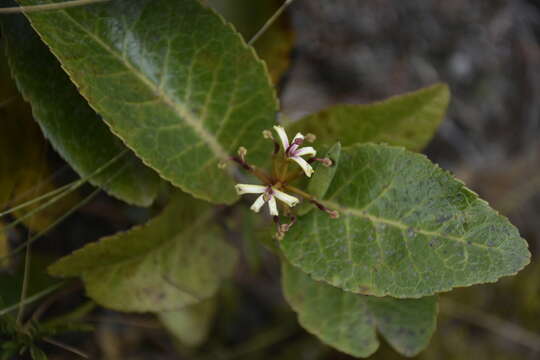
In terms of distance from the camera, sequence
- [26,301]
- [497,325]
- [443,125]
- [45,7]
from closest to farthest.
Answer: [45,7], [26,301], [497,325], [443,125]

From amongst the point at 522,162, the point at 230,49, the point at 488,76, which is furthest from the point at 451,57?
the point at 230,49

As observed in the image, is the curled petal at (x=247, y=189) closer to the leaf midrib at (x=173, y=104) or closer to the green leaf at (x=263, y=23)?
the leaf midrib at (x=173, y=104)

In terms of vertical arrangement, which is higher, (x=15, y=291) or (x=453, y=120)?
(x=15, y=291)

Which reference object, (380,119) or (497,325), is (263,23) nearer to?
(380,119)

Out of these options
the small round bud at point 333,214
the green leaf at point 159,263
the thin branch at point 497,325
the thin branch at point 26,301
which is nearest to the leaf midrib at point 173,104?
the green leaf at point 159,263

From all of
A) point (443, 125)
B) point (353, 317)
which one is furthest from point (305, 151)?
point (443, 125)

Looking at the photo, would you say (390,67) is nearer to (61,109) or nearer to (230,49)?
(230,49)

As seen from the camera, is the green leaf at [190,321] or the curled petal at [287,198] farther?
the green leaf at [190,321]

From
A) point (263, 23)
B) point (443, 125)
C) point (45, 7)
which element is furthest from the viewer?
point (443, 125)
